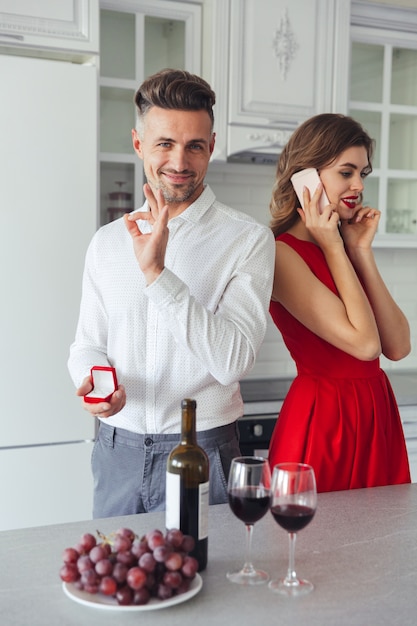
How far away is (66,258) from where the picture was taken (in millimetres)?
2430

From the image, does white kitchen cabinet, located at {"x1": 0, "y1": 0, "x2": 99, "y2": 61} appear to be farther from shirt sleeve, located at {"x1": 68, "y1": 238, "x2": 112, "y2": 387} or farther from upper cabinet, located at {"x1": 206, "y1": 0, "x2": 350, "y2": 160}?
shirt sleeve, located at {"x1": 68, "y1": 238, "x2": 112, "y2": 387}

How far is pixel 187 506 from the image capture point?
43.2 inches

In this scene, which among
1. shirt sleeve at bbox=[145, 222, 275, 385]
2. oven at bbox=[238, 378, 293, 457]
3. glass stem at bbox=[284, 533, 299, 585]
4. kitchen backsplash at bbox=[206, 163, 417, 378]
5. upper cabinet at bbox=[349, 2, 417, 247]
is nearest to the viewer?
glass stem at bbox=[284, 533, 299, 585]

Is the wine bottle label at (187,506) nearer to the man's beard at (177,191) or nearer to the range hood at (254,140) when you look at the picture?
the man's beard at (177,191)

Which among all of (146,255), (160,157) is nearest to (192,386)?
(146,255)

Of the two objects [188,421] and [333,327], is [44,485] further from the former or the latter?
[188,421]

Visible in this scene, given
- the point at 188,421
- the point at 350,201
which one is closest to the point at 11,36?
the point at 350,201

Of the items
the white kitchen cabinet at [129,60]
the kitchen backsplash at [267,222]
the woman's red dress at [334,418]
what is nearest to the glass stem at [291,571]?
the woman's red dress at [334,418]

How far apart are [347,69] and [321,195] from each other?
1.22 metres

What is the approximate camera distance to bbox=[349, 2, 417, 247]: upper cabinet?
311 centimetres

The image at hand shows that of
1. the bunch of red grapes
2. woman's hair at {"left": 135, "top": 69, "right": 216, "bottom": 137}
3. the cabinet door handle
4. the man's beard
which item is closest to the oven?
the man's beard

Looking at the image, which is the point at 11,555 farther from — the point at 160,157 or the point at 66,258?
the point at 66,258

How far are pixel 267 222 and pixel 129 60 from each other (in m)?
0.98

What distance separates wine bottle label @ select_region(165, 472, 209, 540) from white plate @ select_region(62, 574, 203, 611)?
9 cm
